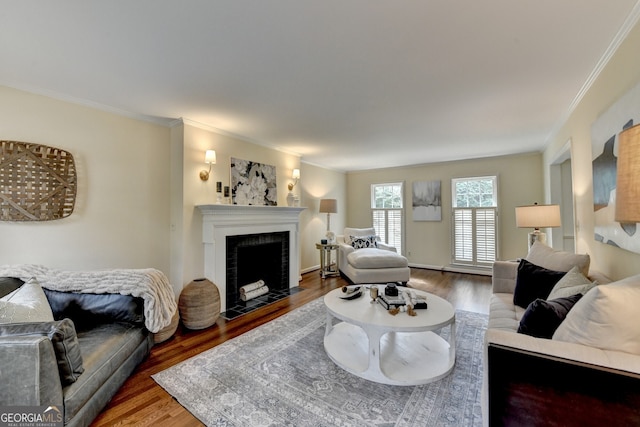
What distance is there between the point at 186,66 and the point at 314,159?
11.3ft

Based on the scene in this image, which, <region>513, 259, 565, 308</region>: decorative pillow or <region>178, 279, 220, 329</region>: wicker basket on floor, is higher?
<region>513, 259, 565, 308</region>: decorative pillow

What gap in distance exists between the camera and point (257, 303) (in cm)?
358

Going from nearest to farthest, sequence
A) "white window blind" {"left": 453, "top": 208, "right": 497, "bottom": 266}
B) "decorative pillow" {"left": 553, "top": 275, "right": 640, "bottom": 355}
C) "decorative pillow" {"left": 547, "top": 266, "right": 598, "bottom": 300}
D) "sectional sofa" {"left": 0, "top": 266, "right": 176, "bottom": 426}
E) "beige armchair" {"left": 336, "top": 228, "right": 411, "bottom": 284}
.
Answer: "decorative pillow" {"left": 553, "top": 275, "right": 640, "bottom": 355}, "sectional sofa" {"left": 0, "top": 266, "right": 176, "bottom": 426}, "decorative pillow" {"left": 547, "top": 266, "right": 598, "bottom": 300}, "beige armchair" {"left": 336, "top": 228, "right": 411, "bottom": 284}, "white window blind" {"left": 453, "top": 208, "right": 497, "bottom": 266}

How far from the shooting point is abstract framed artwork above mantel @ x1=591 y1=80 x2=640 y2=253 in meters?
1.53

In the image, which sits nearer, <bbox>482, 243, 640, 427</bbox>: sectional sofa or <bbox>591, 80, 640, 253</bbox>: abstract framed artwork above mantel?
<bbox>482, 243, 640, 427</bbox>: sectional sofa

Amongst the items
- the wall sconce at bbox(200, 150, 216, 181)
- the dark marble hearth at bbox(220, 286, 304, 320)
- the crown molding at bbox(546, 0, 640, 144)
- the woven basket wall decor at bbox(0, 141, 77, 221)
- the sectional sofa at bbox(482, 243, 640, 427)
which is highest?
the crown molding at bbox(546, 0, 640, 144)

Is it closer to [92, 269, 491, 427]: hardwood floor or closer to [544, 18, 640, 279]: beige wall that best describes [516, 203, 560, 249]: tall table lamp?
[544, 18, 640, 279]: beige wall

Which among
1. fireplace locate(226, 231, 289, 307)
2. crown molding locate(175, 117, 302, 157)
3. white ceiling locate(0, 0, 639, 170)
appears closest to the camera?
white ceiling locate(0, 0, 639, 170)

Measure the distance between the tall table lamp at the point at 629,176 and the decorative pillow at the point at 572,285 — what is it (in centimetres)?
90

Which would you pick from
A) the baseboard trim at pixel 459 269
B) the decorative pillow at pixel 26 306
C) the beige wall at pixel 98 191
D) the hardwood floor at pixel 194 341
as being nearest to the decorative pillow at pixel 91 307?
the decorative pillow at pixel 26 306

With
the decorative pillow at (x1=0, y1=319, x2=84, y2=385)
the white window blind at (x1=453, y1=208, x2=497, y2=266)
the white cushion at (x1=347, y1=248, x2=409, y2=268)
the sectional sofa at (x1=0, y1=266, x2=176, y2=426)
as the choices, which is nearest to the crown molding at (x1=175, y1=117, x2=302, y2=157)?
the sectional sofa at (x1=0, y1=266, x2=176, y2=426)

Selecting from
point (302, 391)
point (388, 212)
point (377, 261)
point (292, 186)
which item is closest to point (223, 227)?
point (292, 186)

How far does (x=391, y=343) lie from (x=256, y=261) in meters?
2.38

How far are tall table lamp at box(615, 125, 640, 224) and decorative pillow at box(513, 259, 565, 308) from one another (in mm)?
1369
